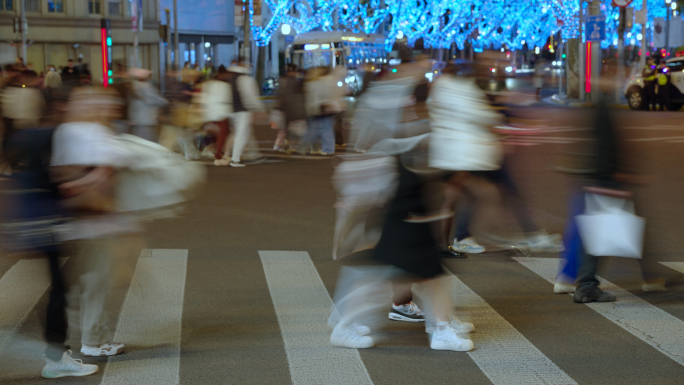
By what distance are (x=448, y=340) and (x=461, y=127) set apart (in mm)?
1442

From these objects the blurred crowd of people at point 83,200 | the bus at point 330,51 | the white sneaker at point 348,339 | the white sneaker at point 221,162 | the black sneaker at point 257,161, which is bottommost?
the black sneaker at point 257,161

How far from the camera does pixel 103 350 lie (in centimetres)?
548

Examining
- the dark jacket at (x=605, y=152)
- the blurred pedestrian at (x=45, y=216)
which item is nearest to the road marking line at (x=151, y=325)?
the blurred pedestrian at (x=45, y=216)

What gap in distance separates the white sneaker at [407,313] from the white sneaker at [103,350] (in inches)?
75.2

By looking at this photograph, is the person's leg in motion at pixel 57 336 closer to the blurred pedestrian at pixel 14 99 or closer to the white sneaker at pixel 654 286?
the blurred pedestrian at pixel 14 99

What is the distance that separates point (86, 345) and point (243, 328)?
113 centimetres

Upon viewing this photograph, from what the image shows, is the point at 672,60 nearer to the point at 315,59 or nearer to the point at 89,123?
the point at 315,59

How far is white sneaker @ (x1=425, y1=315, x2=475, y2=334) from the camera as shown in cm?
579

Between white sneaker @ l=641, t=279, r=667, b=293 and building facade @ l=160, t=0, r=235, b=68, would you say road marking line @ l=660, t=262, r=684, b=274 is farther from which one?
building facade @ l=160, t=0, r=235, b=68

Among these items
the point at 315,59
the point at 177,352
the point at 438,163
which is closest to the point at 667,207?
the point at 438,163

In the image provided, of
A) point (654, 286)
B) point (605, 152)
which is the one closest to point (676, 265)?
point (654, 286)

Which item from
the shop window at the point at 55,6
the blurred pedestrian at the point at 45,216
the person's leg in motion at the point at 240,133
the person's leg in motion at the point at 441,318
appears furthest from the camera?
the shop window at the point at 55,6

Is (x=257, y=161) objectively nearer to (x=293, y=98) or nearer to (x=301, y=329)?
(x=293, y=98)

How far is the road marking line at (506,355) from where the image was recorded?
5121 mm
